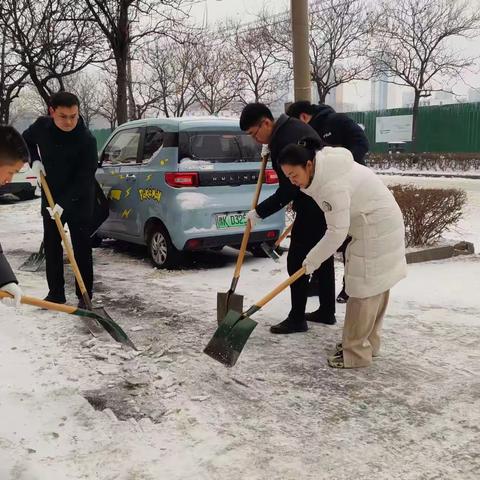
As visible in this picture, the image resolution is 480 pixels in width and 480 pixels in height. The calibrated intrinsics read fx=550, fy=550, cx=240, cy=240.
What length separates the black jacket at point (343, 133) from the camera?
4.50 metres

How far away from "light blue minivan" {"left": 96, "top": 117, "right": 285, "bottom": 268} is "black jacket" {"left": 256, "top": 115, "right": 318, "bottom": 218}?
1708 mm

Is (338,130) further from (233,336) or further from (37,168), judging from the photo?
(37,168)

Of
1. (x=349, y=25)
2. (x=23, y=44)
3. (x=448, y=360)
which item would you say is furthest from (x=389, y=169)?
(x=448, y=360)

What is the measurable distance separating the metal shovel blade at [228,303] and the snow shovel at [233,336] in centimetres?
57

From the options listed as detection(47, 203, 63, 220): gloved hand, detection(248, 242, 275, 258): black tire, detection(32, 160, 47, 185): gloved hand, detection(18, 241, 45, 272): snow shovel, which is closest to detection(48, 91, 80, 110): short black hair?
detection(32, 160, 47, 185): gloved hand

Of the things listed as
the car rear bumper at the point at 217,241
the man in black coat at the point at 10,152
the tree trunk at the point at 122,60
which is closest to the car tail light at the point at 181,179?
the car rear bumper at the point at 217,241

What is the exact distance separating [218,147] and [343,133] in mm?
1762

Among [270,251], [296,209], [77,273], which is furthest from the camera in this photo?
[270,251]

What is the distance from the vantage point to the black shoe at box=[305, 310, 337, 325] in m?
4.29

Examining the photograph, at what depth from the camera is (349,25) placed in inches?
955

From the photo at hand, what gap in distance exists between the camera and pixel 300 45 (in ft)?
19.2

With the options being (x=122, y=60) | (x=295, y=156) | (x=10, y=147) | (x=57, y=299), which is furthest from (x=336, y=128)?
(x=122, y=60)

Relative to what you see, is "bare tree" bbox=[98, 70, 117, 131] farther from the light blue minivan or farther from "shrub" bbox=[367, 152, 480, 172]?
the light blue minivan

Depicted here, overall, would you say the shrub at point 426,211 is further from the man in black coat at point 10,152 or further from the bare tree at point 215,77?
the bare tree at point 215,77
